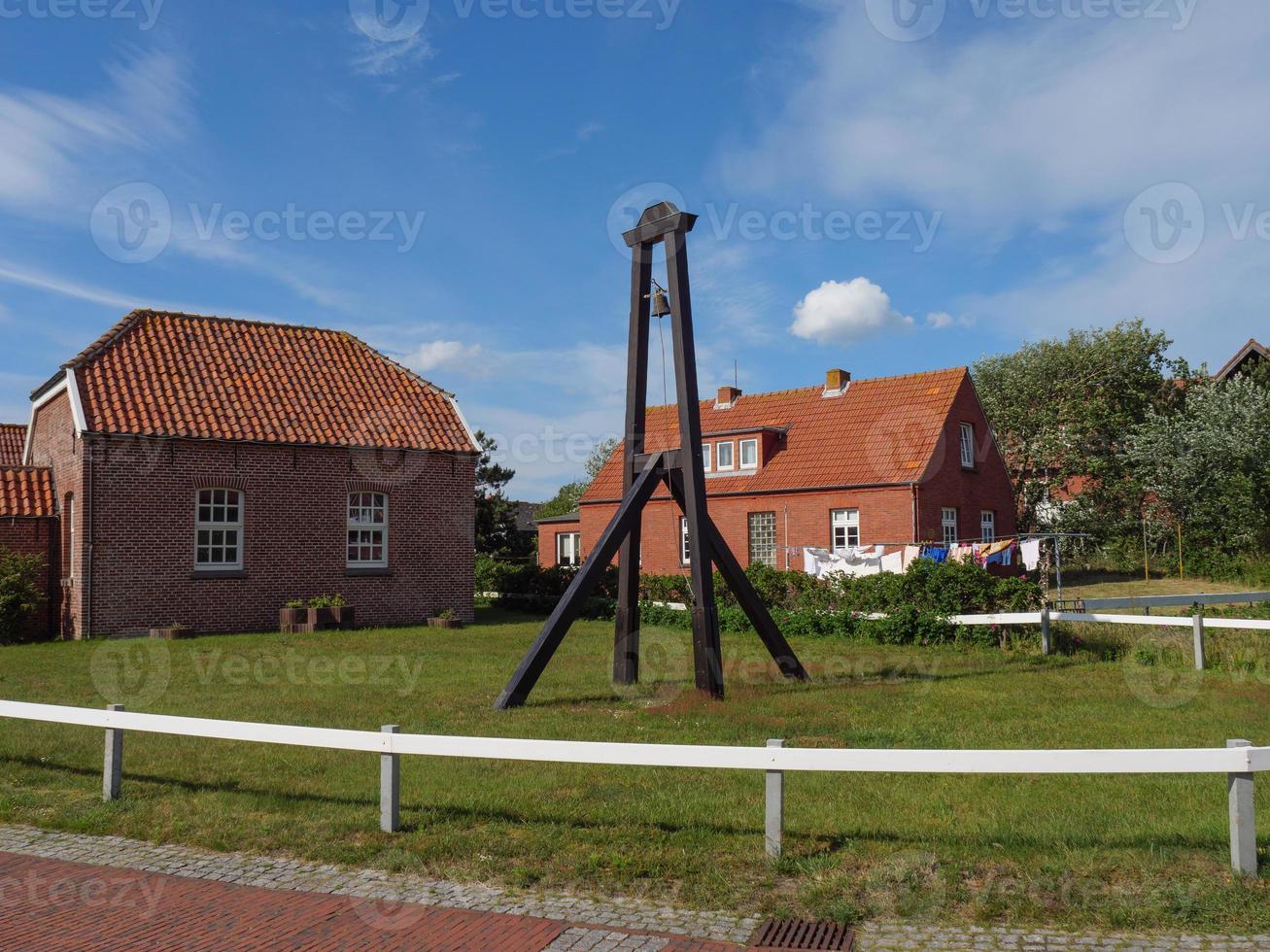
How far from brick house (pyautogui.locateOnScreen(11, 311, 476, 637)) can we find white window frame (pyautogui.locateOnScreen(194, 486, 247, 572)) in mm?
28

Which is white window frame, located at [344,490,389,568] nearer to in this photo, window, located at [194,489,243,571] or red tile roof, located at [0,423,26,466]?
window, located at [194,489,243,571]

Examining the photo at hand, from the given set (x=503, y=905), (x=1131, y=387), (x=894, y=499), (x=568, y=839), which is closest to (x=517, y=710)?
(x=568, y=839)

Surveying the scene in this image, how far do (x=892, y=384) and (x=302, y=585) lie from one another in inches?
775

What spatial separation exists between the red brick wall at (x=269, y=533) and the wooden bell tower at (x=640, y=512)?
1085 cm

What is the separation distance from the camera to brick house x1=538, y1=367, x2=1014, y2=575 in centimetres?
2875

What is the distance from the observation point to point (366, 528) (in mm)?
21891

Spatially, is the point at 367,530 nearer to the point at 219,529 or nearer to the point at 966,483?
the point at 219,529

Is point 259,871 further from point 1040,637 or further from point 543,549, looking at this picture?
point 543,549

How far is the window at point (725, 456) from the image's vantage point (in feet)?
109

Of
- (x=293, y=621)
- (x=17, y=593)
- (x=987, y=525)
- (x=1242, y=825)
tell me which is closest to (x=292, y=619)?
(x=293, y=621)

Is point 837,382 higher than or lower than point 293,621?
higher

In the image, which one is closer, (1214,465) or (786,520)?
(786,520)

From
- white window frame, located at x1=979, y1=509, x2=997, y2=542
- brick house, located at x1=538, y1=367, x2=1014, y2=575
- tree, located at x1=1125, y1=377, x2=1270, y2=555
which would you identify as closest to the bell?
brick house, located at x1=538, y1=367, x2=1014, y2=575

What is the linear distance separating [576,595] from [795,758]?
19.1 feet
